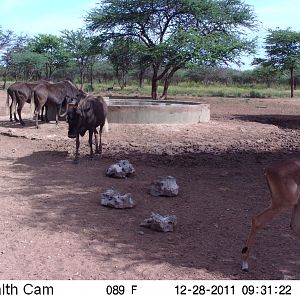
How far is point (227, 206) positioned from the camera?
6.82 meters

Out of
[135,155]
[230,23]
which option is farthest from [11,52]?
[135,155]

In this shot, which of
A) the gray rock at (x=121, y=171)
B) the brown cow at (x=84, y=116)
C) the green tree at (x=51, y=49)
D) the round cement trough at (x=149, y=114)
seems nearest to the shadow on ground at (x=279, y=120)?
the round cement trough at (x=149, y=114)

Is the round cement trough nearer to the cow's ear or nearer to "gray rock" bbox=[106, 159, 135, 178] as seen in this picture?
the cow's ear

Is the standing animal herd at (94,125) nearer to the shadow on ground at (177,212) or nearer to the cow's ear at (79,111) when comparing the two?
the cow's ear at (79,111)

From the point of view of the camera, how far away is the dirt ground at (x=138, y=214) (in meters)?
4.68

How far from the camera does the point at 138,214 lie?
6.41m

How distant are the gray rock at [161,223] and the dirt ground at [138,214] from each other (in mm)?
107

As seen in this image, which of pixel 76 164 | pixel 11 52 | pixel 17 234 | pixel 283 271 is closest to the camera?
pixel 283 271

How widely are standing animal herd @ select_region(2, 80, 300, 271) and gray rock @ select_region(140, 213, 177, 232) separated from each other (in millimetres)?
1219

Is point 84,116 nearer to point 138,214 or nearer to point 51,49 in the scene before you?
point 138,214

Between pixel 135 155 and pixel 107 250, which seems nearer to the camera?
Answer: pixel 107 250

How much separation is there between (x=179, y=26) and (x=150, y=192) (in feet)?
79.3

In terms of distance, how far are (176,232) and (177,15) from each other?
26.3 metres

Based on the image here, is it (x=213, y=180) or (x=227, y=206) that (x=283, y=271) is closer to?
(x=227, y=206)
